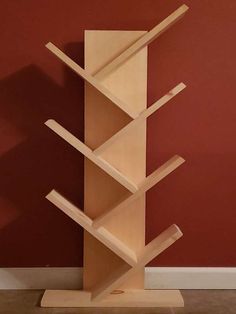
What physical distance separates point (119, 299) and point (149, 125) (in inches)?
24.7

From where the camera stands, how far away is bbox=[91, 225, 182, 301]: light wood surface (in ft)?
5.09

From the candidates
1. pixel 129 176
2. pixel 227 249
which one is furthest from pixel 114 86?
pixel 227 249

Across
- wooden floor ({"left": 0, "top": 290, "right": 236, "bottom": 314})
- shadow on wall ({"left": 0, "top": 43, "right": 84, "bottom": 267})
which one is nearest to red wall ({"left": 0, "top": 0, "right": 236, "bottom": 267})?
shadow on wall ({"left": 0, "top": 43, "right": 84, "bottom": 267})

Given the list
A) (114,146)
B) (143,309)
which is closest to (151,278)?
(143,309)

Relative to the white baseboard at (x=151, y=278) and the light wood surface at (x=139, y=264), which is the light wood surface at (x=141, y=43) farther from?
the white baseboard at (x=151, y=278)

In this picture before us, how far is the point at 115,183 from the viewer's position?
1.66 m

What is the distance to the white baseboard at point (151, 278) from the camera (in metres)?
1.74

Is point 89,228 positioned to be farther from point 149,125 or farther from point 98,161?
point 149,125

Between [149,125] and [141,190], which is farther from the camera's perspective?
[149,125]

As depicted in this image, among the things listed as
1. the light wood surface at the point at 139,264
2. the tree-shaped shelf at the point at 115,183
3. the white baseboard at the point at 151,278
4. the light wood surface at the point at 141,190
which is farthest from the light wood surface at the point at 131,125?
the white baseboard at the point at 151,278

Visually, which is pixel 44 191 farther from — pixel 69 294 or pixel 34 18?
pixel 34 18

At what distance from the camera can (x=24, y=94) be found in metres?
1.67

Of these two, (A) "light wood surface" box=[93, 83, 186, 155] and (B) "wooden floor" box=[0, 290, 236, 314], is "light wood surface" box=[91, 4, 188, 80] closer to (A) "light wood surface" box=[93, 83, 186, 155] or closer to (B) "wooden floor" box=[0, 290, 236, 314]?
(A) "light wood surface" box=[93, 83, 186, 155]

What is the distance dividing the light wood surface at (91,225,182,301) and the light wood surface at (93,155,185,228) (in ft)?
0.54
